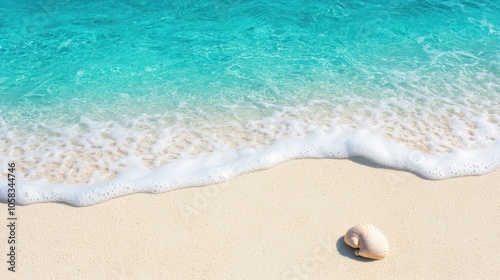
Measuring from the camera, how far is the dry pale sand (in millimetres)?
3658

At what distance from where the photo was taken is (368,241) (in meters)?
3.61

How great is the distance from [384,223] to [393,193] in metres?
0.41

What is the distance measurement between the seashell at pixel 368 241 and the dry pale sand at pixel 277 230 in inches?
3.7

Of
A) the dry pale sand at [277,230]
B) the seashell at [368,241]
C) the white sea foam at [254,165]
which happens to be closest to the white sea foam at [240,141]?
the white sea foam at [254,165]

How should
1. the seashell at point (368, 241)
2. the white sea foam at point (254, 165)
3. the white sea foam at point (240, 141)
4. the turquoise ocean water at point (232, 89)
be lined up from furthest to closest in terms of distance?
the turquoise ocean water at point (232, 89), the white sea foam at point (240, 141), the white sea foam at point (254, 165), the seashell at point (368, 241)

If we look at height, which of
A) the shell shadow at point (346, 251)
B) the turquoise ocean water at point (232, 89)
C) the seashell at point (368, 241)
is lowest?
the shell shadow at point (346, 251)

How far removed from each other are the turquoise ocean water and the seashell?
114cm

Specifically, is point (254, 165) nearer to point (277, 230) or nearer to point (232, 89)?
point (277, 230)

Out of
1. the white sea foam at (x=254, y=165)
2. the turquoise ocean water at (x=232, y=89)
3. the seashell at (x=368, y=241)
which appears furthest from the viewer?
the turquoise ocean water at (x=232, y=89)

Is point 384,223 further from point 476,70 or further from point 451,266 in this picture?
point 476,70

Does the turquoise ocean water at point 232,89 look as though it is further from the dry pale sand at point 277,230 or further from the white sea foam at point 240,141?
the dry pale sand at point 277,230

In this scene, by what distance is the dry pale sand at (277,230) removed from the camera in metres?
3.66

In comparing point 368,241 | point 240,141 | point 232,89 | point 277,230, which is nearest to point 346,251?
point 368,241

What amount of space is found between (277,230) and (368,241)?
0.80 meters
